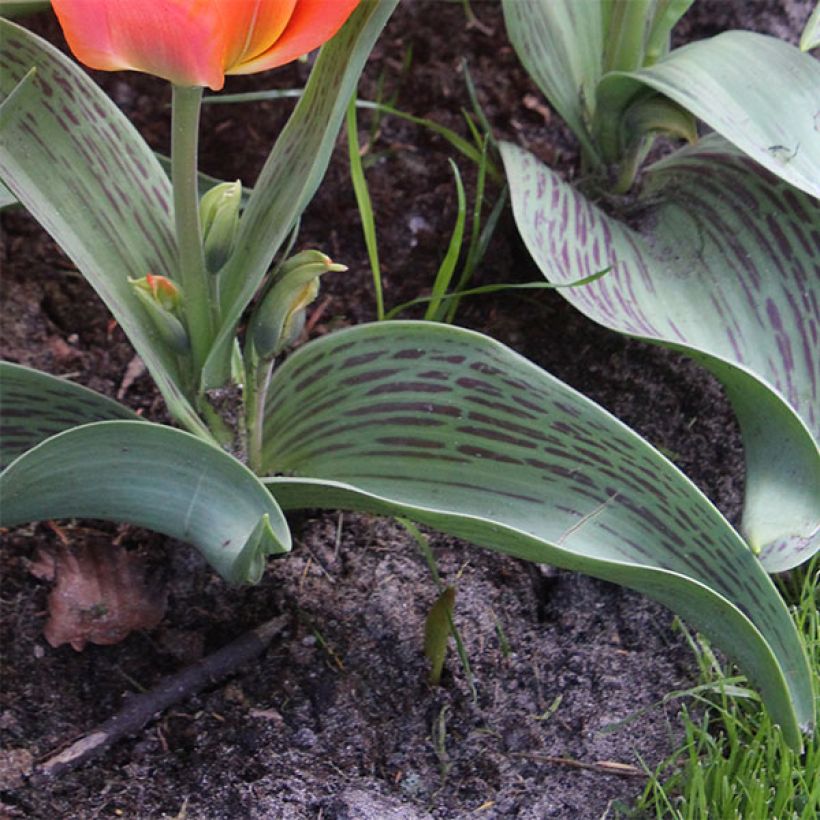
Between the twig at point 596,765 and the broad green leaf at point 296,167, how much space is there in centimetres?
40

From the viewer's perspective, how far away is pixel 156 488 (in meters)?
0.77

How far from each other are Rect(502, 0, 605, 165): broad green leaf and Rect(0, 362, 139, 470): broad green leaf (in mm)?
562

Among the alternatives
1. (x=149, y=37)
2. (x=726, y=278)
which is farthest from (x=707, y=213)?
(x=149, y=37)

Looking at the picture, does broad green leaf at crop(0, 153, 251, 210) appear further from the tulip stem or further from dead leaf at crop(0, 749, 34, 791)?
dead leaf at crop(0, 749, 34, 791)

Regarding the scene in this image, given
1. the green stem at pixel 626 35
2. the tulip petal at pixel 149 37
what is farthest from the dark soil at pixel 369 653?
the tulip petal at pixel 149 37

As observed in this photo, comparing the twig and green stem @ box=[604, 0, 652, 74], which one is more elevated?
green stem @ box=[604, 0, 652, 74]

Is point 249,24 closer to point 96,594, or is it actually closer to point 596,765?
point 96,594

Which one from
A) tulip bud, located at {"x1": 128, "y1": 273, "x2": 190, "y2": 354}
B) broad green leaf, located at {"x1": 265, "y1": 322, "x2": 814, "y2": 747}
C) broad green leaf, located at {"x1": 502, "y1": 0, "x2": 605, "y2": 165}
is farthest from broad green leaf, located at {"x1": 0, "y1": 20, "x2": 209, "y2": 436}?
broad green leaf, located at {"x1": 502, "y1": 0, "x2": 605, "y2": 165}

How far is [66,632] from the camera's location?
0.93 metres

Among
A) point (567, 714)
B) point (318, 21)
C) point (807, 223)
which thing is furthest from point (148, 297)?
point (807, 223)

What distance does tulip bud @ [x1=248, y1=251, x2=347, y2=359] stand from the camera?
0.79 metres

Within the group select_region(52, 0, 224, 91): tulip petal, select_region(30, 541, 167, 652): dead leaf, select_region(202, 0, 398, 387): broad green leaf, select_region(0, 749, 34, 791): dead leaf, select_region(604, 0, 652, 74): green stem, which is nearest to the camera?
select_region(52, 0, 224, 91): tulip petal

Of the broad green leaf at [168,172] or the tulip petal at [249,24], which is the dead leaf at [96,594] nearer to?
the broad green leaf at [168,172]

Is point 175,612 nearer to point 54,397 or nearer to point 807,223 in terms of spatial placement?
point 54,397
